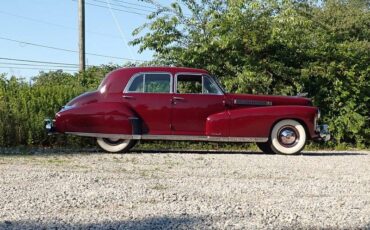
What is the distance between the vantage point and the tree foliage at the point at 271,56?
13797mm

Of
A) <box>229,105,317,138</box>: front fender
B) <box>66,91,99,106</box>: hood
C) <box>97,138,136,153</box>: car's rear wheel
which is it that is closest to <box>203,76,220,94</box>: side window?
<box>229,105,317,138</box>: front fender

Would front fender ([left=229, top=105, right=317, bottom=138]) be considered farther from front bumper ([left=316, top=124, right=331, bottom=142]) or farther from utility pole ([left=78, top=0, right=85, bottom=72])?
utility pole ([left=78, top=0, right=85, bottom=72])

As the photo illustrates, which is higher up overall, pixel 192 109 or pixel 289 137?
pixel 192 109

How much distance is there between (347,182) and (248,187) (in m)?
1.54

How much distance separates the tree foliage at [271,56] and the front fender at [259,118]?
274 cm

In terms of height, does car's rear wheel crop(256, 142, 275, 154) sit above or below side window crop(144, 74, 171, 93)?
below

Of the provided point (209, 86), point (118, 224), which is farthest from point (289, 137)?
point (118, 224)

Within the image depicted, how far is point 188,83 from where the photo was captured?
1101cm

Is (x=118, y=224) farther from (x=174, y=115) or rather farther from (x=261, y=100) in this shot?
(x=261, y=100)

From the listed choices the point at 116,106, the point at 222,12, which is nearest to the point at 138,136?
the point at 116,106

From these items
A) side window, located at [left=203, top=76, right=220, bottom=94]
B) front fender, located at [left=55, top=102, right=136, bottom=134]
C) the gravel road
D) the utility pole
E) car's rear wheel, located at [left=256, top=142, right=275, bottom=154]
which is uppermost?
the utility pole

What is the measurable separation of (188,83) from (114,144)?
1918mm

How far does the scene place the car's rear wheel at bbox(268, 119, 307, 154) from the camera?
1088 cm

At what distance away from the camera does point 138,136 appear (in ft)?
34.3
